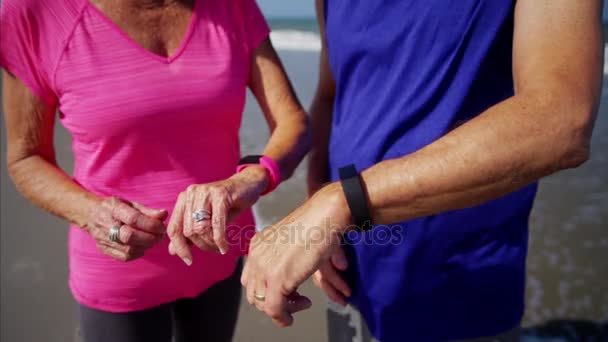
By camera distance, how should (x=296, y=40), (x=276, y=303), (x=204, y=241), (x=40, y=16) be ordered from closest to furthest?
(x=276, y=303)
(x=204, y=241)
(x=40, y=16)
(x=296, y=40)

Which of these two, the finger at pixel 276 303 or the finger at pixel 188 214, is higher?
the finger at pixel 276 303

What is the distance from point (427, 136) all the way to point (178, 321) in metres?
1.19

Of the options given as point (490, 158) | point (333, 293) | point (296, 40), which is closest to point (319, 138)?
point (333, 293)

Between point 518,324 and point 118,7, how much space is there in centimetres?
143

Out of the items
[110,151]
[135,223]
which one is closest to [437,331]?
[135,223]

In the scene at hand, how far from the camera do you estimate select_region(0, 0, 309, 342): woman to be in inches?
49.7

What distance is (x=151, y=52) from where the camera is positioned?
1380 millimetres

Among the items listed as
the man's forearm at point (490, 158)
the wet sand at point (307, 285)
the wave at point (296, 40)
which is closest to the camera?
the man's forearm at point (490, 158)

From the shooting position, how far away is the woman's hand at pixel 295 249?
2.71 ft

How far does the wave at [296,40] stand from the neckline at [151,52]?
40.6 ft

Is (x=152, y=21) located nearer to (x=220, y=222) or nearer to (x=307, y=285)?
(x=220, y=222)

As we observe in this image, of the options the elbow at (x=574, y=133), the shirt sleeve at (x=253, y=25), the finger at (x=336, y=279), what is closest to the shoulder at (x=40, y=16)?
the shirt sleeve at (x=253, y=25)

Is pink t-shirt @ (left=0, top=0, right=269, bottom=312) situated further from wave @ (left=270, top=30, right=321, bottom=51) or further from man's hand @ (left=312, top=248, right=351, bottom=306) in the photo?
wave @ (left=270, top=30, right=321, bottom=51)

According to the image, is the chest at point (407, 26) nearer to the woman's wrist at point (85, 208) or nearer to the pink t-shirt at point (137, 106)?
the pink t-shirt at point (137, 106)
